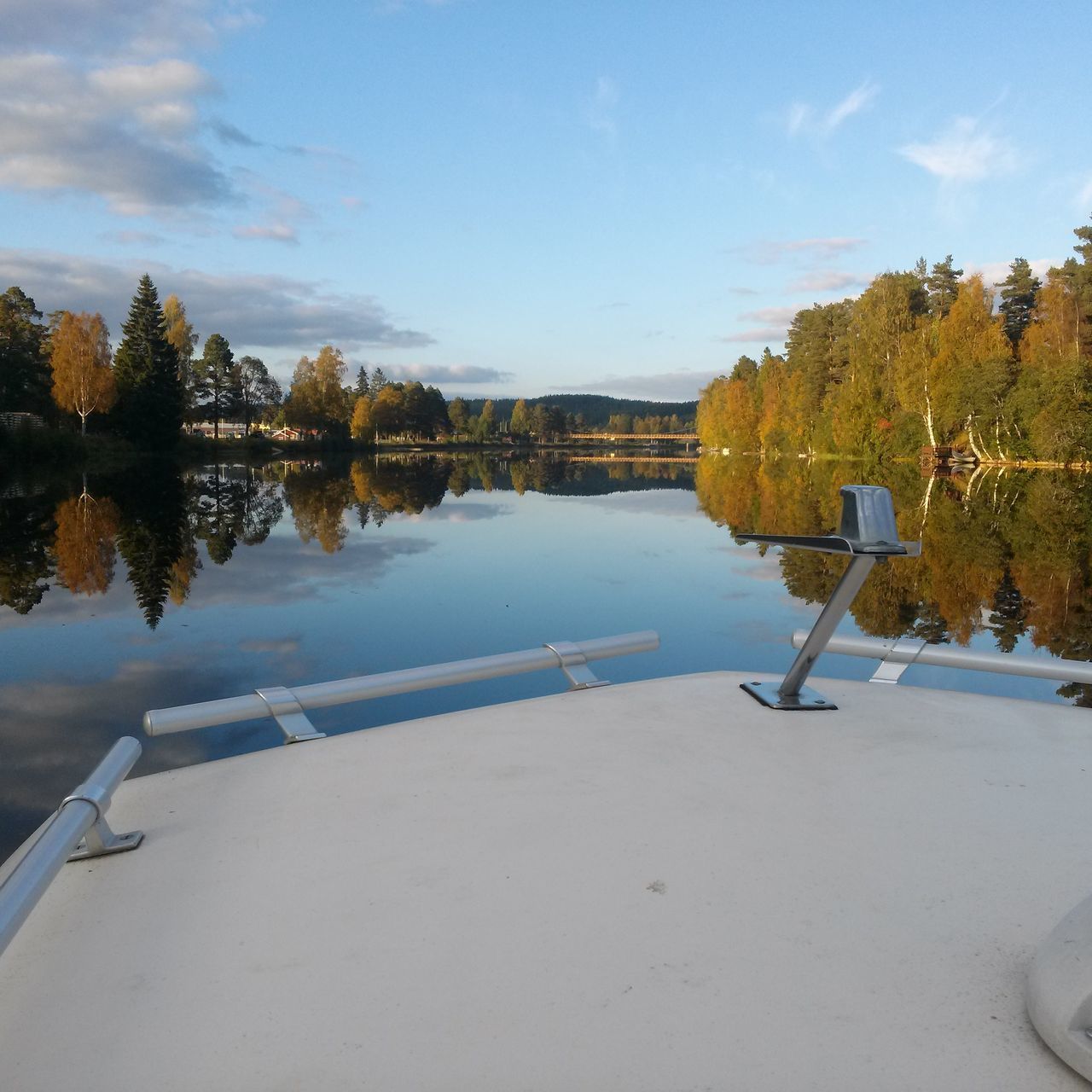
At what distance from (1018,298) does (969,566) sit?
179 ft

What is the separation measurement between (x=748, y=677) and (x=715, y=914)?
200 centimetres

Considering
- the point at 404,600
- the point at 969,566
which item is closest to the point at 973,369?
the point at 969,566

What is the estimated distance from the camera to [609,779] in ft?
9.07

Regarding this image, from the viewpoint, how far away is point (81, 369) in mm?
48188

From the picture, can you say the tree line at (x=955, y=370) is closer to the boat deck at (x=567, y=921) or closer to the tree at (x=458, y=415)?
the boat deck at (x=567, y=921)

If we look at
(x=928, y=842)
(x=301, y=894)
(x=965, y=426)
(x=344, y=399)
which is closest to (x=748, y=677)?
(x=928, y=842)

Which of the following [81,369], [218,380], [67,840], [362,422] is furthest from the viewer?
[362,422]

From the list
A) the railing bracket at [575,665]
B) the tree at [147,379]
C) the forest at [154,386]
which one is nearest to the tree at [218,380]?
the forest at [154,386]

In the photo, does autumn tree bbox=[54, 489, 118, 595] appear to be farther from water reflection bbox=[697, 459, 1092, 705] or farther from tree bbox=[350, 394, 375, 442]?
tree bbox=[350, 394, 375, 442]

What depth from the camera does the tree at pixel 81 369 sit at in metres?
48.2

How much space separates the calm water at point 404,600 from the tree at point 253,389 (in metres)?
62.8

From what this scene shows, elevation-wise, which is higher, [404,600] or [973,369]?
[973,369]

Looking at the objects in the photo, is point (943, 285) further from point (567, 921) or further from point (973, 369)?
point (567, 921)

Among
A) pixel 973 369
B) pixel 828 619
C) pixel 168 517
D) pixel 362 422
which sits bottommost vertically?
pixel 168 517
